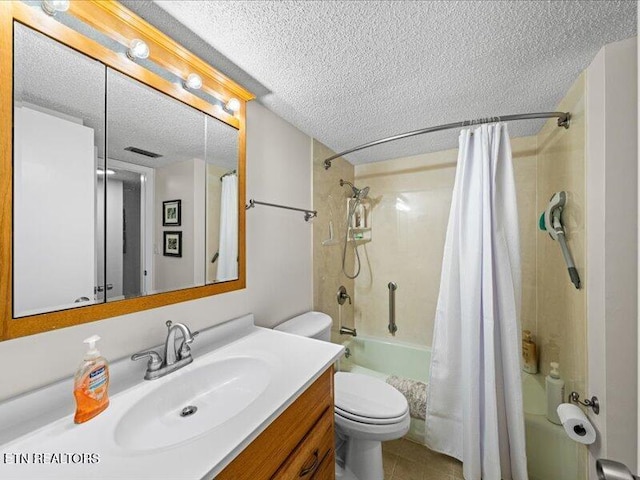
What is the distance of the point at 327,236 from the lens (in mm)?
2090

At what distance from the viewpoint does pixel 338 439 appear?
1.57 metres

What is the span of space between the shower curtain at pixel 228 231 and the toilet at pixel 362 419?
49cm

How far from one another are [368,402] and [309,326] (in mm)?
529

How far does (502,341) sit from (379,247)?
1.33 metres

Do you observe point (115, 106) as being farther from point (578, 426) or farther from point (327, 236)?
point (578, 426)

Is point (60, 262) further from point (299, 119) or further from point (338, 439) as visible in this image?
point (338, 439)

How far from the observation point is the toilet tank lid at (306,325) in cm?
145

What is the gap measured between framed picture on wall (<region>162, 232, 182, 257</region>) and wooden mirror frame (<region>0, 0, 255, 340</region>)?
0.52 ft

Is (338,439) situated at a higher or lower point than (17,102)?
lower

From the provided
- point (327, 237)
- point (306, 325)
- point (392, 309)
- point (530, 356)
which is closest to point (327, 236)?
point (327, 237)

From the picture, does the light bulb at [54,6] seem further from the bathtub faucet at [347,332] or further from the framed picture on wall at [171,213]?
the bathtub faucet at [347,332]

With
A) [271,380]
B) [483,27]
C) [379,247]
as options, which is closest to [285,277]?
[271,380]

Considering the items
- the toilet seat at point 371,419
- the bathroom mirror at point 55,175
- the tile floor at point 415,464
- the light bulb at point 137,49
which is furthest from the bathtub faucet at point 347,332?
the light bulb at point 137,49

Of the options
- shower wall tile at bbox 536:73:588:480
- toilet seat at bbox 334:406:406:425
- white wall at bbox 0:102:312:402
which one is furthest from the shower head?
toilet seat at bbox 334:406:406:425
